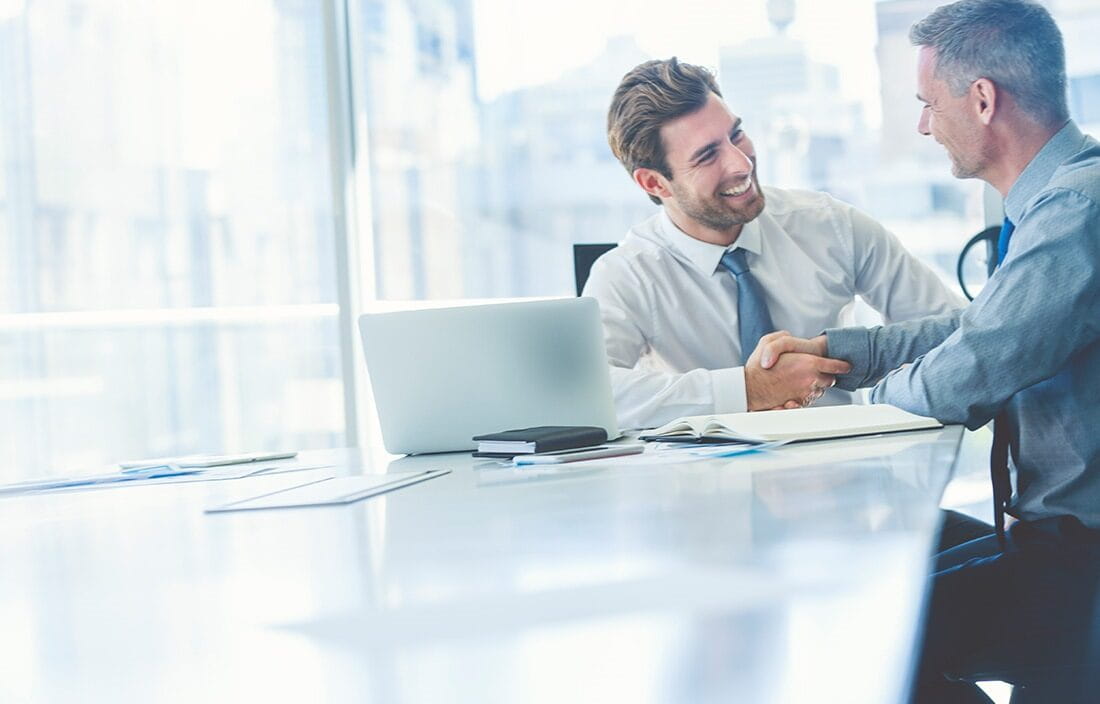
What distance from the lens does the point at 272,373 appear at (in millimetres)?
4523

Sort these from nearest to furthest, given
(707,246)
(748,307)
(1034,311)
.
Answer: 1. (1034,311)
2. (748,307)
3. (707,246)

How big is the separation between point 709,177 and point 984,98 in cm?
92

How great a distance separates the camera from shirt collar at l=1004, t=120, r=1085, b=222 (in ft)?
5.74

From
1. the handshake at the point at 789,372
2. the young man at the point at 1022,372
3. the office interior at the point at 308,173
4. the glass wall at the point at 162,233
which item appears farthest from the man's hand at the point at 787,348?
the glass wall at the point at 162,233

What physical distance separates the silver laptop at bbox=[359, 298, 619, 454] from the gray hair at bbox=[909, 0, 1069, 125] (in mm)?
785

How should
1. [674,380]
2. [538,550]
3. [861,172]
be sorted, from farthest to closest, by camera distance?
1. [861,172]
2. [674,380]
3. [538,550]

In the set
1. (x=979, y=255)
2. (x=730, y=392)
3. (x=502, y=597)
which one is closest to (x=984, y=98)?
(x=730, y=392)

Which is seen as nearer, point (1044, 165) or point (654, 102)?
point (1044, 165)

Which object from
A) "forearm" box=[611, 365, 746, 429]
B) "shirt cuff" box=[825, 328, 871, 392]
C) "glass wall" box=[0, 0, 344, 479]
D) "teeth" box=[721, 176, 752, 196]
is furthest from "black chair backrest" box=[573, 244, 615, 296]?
"glass wall" box=[0, 0, 344, 479]

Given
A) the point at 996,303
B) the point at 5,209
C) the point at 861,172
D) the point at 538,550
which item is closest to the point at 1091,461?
the point at 996,303

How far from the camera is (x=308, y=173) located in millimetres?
4422

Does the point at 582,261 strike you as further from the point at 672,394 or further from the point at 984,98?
the point at 984,98

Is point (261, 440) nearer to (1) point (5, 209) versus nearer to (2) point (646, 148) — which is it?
(1) point (5, 209)

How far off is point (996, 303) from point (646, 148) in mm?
1362
